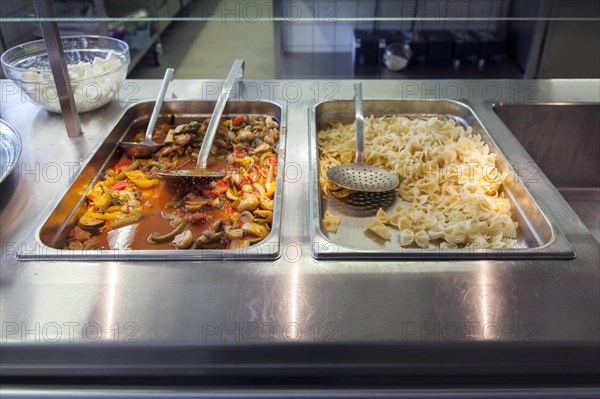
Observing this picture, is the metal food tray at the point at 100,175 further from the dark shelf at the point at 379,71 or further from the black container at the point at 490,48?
the black container at the point at 490,48

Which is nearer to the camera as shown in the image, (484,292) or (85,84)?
(484,292)

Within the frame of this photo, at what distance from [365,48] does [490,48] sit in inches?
30.0

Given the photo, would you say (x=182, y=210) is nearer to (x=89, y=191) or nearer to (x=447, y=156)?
(x=89, y=191)

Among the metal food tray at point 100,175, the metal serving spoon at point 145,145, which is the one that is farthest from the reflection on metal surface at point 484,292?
the metal serving spoon at point 145,145

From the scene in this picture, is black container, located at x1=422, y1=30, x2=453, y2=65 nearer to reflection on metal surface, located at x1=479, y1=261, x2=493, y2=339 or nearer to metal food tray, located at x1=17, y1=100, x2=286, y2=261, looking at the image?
metal food tray, located at x1=17, y1=100, x2=286, y2=261

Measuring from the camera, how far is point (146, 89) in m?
1.37

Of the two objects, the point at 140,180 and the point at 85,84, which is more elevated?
the point at 85,84

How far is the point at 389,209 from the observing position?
1029mm

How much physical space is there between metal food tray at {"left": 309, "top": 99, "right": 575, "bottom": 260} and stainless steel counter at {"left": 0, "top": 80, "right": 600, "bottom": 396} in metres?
0.02

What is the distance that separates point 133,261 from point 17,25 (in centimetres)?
277

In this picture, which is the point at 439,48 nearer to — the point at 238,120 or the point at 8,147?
the point at 238,120

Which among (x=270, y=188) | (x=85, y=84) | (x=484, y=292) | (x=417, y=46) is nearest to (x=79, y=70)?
(x=85, y=84)

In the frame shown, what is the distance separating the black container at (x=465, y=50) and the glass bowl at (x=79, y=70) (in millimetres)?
2146

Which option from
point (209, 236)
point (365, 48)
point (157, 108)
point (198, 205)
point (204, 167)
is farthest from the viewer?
point (365, 48)
